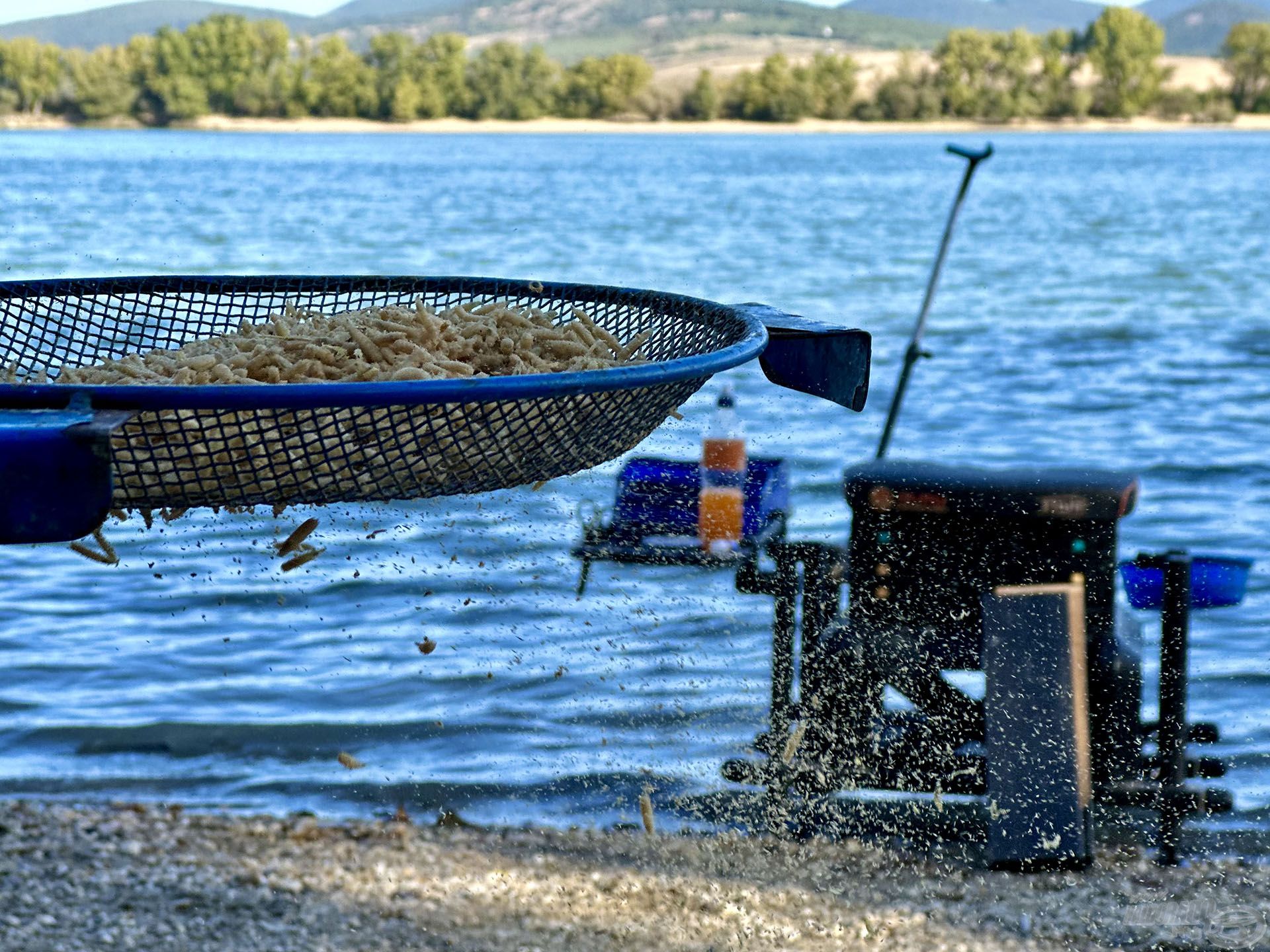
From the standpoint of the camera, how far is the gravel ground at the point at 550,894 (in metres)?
4.55

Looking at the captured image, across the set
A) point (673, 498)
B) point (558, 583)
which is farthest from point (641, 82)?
point (673, 498)

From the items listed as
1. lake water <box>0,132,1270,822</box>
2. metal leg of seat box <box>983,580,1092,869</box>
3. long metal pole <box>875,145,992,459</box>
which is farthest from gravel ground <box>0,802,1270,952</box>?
long metal pole <box>875,145,992,459</box>

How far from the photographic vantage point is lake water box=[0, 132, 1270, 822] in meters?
6.47

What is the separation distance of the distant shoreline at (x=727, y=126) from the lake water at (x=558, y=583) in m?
77.6

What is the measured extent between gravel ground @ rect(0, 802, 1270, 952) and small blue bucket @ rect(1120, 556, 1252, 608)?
0.97 meters

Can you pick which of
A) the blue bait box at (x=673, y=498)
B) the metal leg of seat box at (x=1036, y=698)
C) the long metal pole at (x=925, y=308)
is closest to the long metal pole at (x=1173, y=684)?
the metal leg of seat box at (x=1036, y=698)

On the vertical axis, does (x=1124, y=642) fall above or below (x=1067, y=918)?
above

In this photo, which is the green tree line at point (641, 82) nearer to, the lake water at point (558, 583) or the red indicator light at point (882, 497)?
the lake water at point (558, 583)

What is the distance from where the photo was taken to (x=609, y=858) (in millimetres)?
5312

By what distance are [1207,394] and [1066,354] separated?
2.69 m

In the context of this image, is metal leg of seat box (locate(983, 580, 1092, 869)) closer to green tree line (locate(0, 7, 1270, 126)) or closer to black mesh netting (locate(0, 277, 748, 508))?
black mesh netting (locate(0, 277, 748, 508))

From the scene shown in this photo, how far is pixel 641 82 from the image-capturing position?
111438 millimetres

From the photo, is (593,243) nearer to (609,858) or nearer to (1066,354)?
(1066,354)

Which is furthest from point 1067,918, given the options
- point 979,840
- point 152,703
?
point 152,703
